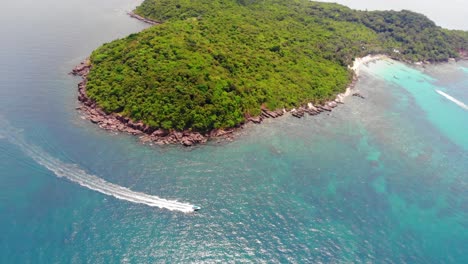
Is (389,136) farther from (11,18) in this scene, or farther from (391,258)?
(11,18)

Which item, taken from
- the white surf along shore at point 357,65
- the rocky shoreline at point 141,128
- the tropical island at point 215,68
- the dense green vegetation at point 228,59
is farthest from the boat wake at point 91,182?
the white surf along shore at point 357,65

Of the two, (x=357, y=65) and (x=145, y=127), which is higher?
(x=357, y=65)

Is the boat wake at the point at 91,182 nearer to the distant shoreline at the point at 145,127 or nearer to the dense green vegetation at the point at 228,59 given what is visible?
the distant shoreline at the point at 145,127

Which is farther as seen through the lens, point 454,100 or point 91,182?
point 454,100

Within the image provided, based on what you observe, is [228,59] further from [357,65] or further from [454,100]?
[454,100]

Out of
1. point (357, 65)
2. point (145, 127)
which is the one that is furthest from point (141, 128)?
point (357, 65)

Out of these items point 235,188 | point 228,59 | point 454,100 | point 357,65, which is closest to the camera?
point 235,188

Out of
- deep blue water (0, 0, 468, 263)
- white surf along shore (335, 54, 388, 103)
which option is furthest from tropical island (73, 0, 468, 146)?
deep blue water (0, 0, 468, 263)

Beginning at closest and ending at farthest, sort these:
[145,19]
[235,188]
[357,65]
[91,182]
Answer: [91,182], [235,188], [357,65], [145,19]

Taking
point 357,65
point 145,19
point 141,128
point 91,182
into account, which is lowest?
point 91,182
